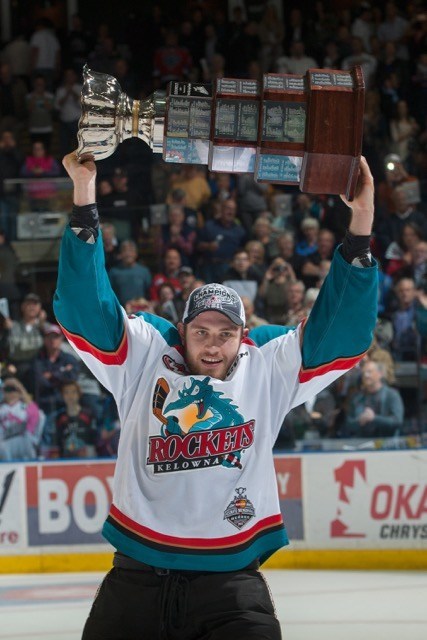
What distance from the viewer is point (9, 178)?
34.9 ft

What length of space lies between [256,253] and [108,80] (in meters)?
6.68

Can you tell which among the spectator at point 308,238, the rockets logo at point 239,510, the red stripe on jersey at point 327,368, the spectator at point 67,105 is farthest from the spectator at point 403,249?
the rockets logo at point 239,510

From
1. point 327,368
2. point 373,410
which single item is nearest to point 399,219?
point 373,410

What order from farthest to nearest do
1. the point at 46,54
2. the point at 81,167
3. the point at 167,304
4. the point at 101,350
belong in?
the point at 46,54 → the point at 167,304 → the point at 101,350 → the point at 81,167

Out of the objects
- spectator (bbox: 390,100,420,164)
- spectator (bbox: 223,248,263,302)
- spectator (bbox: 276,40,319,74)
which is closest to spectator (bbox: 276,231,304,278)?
spectator (bbox: 223,248,263,302)

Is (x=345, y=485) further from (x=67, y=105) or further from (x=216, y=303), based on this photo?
(x=67, y=105)

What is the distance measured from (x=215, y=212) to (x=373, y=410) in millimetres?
2548

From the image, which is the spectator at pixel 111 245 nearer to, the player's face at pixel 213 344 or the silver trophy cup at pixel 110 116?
the player's face at pixel 213 344

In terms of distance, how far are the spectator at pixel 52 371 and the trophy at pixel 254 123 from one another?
5.74m

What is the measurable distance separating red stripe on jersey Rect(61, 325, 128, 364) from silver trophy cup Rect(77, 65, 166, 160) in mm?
544

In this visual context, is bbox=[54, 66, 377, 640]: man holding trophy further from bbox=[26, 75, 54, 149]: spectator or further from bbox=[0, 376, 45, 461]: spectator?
bbox=[26, 75, 54, 149]: spectator

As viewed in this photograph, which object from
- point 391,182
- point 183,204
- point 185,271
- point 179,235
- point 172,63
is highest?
point 172,63

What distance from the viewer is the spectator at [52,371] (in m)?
8.66

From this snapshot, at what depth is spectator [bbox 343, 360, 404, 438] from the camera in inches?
335
